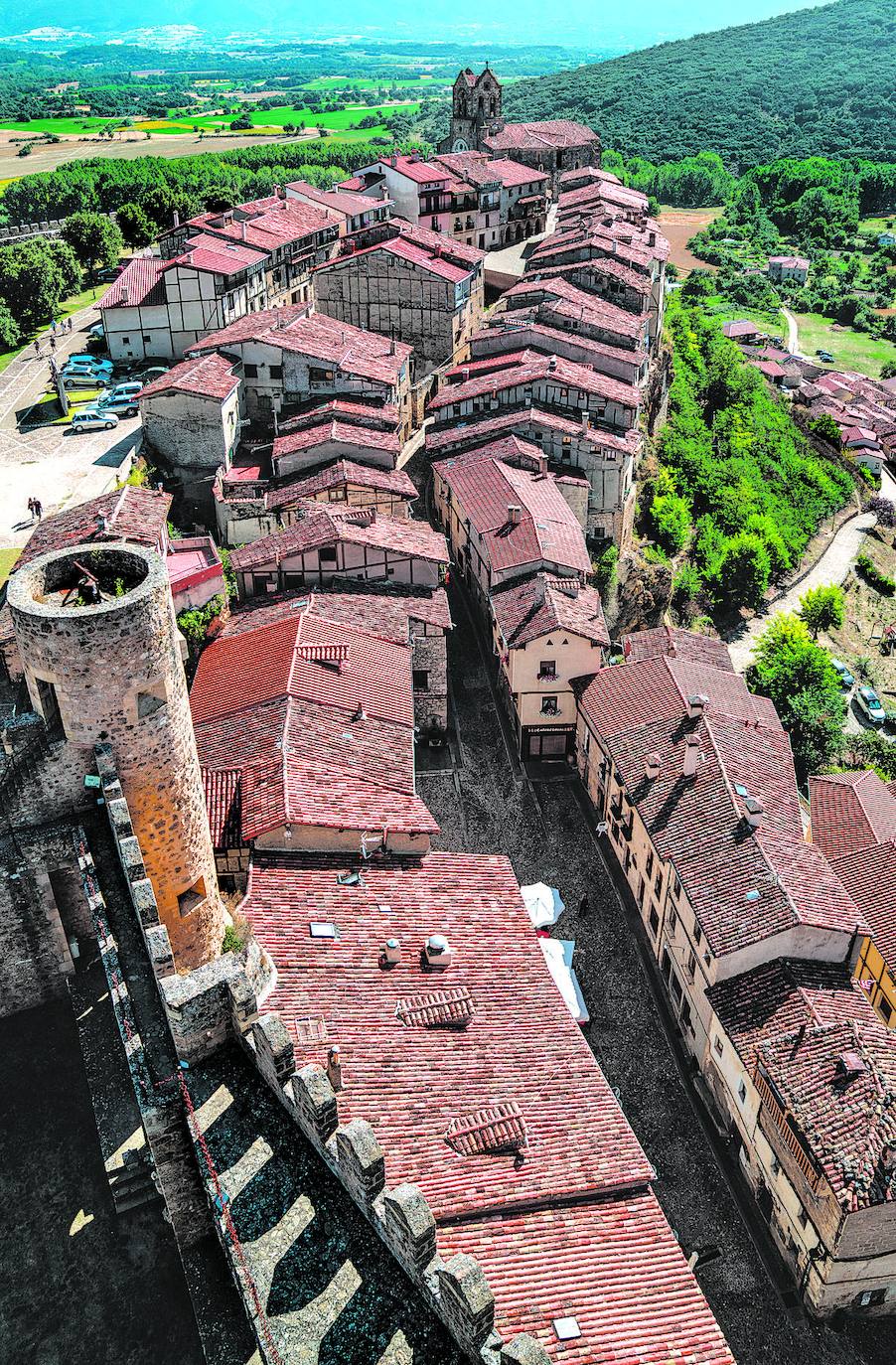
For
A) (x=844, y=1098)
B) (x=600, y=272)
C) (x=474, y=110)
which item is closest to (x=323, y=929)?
(x=844, y=1098)

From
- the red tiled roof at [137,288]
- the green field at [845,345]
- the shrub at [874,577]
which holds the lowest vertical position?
the green field at [845,345]

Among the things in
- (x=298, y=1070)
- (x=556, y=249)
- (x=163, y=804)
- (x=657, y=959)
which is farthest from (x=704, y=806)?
(x=556, y=249)

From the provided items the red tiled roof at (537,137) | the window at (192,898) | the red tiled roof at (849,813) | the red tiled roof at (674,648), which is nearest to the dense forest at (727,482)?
the red tiled roof at (674,648)

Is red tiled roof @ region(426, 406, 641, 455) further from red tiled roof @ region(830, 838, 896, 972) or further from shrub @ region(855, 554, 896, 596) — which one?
shrub @ region(855, 554, 896, 596)

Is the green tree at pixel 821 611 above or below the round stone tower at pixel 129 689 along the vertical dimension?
below

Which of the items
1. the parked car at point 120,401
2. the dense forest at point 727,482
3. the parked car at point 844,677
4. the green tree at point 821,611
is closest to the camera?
the parked car at point 120,401

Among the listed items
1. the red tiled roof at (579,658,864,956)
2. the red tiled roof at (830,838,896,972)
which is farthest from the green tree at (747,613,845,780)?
the red tiled roof at (830,838,896,972)

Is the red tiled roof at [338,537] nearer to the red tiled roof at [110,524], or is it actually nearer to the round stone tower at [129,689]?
the red tiled roof at [110,524]
